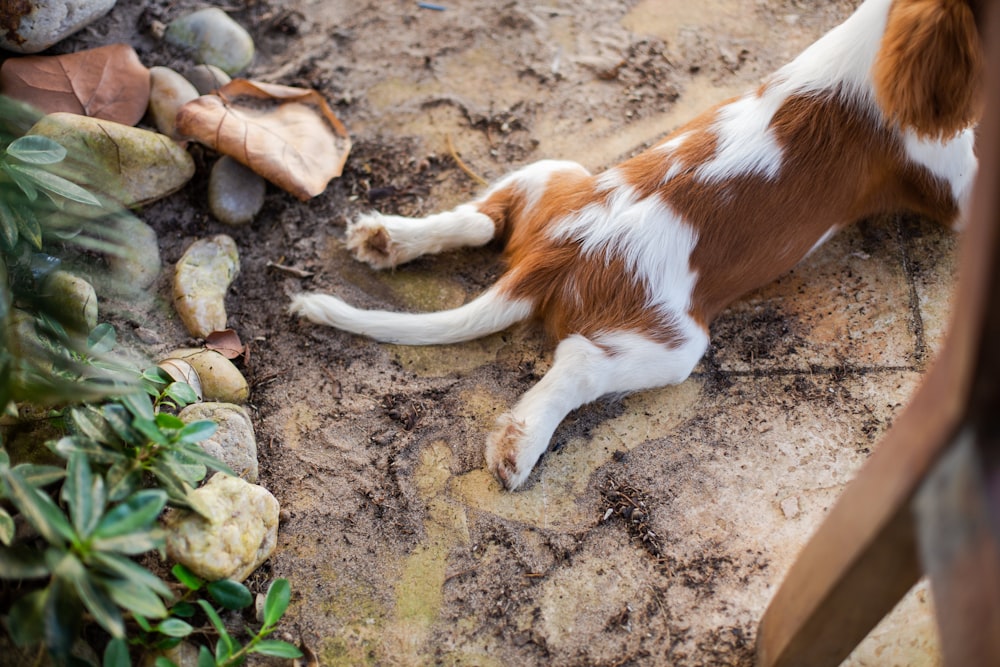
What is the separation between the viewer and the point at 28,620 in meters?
1.49

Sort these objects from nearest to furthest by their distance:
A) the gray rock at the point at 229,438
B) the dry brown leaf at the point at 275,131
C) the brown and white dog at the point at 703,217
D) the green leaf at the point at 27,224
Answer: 1. the green leaf at the point at 27,224
2. the gray rock at the point at 229,438
3. the brown and white dog at the point at 703,217
4. the dry brown leaf at the point at 275,131

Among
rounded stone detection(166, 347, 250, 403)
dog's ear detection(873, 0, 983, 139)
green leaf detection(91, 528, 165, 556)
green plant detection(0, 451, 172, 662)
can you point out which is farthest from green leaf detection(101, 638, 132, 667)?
dog's ear detection(873, 0, 983, 139)

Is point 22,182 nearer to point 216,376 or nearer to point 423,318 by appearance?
point 216,376

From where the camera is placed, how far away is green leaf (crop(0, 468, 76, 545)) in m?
1.53

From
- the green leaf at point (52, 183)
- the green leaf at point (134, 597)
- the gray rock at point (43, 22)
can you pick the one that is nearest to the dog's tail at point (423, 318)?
the green leaf at point (52, 183)

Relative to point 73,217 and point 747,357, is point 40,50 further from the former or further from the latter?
point 747,357

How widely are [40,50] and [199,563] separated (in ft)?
6.68

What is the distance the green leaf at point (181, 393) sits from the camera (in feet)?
6.93

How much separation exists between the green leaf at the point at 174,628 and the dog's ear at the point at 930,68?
220 centimetres

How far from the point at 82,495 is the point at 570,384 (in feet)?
4.06

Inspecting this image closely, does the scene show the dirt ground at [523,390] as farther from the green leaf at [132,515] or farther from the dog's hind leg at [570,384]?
the green leaf at [132,515]

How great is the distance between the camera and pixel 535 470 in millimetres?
2309

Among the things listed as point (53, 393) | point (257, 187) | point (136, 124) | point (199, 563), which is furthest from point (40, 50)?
point (199, 563)

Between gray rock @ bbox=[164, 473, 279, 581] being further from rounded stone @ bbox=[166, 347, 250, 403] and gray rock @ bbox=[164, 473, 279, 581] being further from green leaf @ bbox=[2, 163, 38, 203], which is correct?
green leaf @ bbox=[2, 163, 38, 203]
